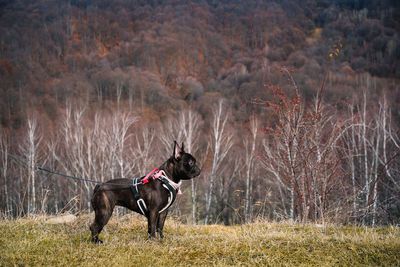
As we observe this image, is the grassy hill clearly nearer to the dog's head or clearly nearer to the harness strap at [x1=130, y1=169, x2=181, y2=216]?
the harness strap at [x1=130, y1=169, x2=181, y2=216]

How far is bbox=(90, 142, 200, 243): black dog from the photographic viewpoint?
4047 mm

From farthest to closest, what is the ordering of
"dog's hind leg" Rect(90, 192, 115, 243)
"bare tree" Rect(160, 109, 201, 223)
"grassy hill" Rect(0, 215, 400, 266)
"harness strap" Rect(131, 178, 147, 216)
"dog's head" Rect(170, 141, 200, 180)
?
1. "bare tree" Rect(160, 109, 201, 223)
2. "dog's head" Rect(170, 141, 200, 180)
3. "harness strap" Rect(131, 178, 147, 216)
4. "dog's hind leg" Rect(90, 192, 115, 243)
5. "grassy hill" Rect(0, 215, 400, 266)

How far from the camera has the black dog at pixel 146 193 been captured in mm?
4047

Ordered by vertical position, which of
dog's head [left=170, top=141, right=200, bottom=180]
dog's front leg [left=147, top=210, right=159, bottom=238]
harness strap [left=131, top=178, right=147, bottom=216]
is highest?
dog's head [left=170, top=141, right=200, bottom=180]

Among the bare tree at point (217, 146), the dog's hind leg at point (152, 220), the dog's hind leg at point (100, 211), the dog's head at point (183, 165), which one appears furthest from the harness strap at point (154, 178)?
the bare tree at point (217, 146)

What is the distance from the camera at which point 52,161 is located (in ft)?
109

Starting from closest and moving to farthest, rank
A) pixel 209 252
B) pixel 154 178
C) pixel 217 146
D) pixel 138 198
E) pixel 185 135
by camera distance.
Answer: pixel 209 252 → pixel 138 198 → pixel 154 178 → pixel 185 135 → pixel 217 146

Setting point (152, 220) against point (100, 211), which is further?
point (152, 220)

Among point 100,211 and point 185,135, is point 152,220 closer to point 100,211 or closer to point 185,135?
point 100,211

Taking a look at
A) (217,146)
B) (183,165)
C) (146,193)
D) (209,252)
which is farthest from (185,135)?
(209,252)

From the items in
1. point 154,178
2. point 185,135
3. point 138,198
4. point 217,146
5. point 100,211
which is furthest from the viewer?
point 217,146

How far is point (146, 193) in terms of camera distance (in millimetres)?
4227

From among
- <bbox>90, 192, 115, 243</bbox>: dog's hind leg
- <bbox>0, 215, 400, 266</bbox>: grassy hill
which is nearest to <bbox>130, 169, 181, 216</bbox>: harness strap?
<bbox>90, 192, 115, 243</bbox>: dog's hind leg

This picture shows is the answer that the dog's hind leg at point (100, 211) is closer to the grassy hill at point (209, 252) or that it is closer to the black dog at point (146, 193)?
the black dog at point (146, 193)
